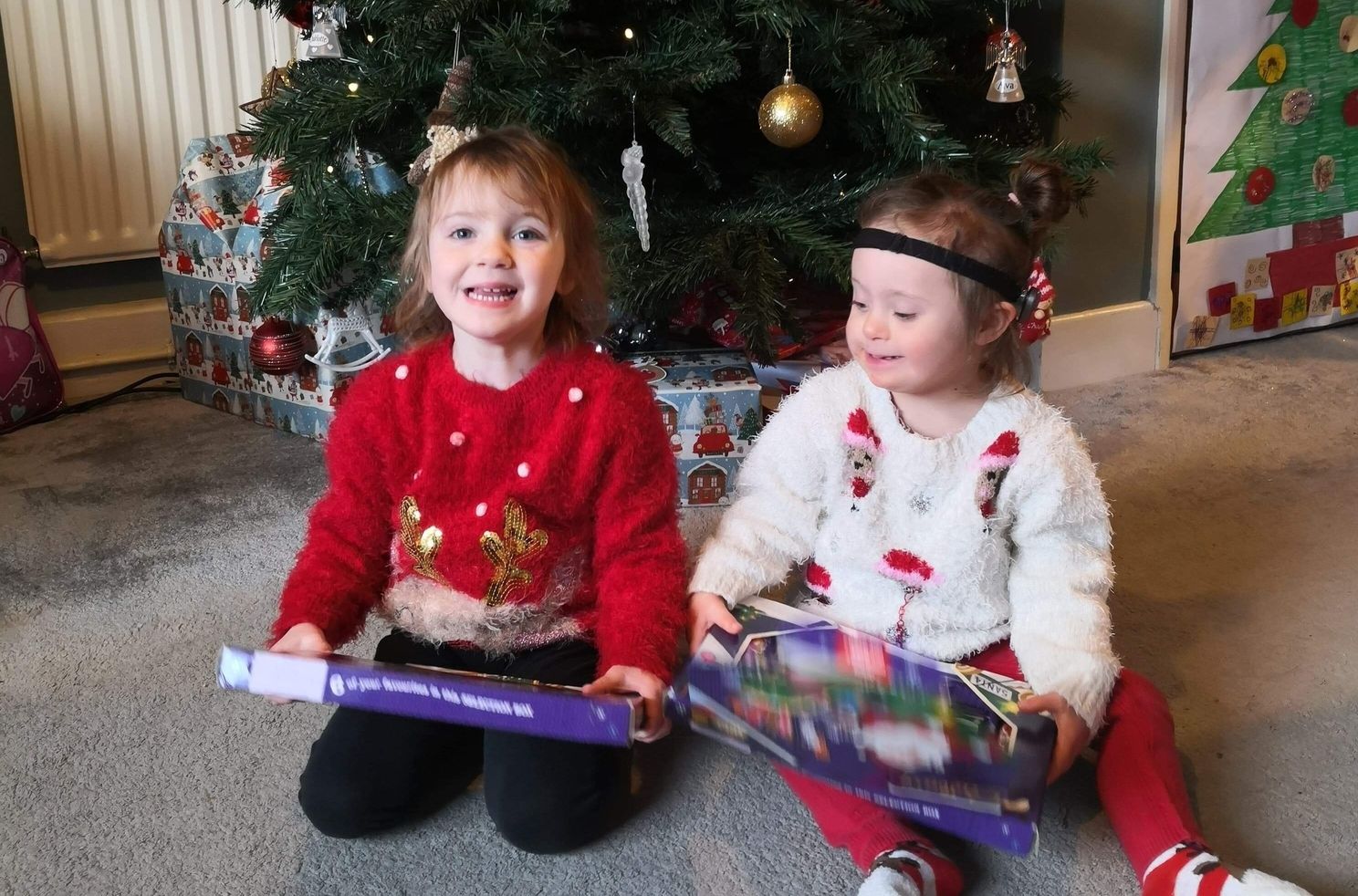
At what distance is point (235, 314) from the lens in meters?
1.83

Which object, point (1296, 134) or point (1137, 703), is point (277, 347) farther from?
point (1296, 134)

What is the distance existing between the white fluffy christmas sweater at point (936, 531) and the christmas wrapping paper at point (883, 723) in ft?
0.31

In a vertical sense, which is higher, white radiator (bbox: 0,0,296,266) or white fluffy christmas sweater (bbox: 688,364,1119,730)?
white radiator (bbox: 0,0,296,266)

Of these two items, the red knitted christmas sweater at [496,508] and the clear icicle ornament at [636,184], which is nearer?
the red knitted christmas sweater at [496,508]

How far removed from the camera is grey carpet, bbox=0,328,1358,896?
861 mm

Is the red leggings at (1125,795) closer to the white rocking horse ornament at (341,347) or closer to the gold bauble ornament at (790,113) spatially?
the gold bauble ornament at (790,113)

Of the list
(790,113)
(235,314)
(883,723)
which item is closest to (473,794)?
(883,723)

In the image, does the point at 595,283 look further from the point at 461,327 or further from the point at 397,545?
the point at 397,545

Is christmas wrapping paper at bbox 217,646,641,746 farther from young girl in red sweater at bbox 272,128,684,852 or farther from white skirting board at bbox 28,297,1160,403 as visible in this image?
white skirting board at bbox 28,297,1160,403

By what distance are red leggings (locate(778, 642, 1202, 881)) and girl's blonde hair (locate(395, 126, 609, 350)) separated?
0.39m

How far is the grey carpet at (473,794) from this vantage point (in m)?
0.86

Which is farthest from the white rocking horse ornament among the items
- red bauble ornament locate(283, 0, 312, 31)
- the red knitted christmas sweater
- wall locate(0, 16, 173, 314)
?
the red knitted christmas sweater

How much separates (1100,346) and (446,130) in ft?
4.32

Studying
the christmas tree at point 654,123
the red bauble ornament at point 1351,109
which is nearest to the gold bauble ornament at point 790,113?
the christmas tree at point 654,123
